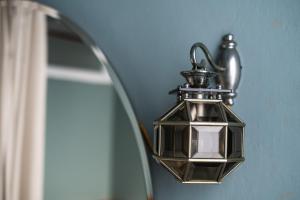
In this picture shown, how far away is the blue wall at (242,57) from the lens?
83cm

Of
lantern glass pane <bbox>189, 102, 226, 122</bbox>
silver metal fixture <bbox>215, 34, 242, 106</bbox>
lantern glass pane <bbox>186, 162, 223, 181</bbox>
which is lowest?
lantern glass pane <bbox>186, 162, 223, 181</bbox>

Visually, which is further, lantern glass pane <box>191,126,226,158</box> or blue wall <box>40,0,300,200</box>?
blue wall <box>40,0,300,200</box>

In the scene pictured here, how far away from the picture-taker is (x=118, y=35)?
2.78 feet

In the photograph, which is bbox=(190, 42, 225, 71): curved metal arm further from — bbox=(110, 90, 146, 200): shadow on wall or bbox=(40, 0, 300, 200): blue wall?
bbox=(110, 90, 146, 200): shadow on wall

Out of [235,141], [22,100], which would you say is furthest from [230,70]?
[22,100]

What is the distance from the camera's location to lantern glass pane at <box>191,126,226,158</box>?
687 mm

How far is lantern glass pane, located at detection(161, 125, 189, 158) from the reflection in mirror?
0.10 meters

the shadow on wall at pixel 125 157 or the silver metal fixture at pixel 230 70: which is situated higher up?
the silver metal fixture at pixel 230 70

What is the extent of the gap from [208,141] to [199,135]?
21 millimetres

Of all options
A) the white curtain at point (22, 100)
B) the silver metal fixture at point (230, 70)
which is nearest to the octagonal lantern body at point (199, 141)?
the silver metal fixture at point (230, 70)

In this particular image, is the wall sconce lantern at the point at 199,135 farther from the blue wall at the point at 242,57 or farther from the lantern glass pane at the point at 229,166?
the blue wall at the point at 242,57

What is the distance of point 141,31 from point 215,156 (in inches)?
13.3

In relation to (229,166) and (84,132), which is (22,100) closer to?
(84,132)

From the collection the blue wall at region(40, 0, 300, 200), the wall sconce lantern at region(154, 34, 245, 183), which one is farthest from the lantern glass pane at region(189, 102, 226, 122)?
the blue wall at region(40, 0, 300, 200)
